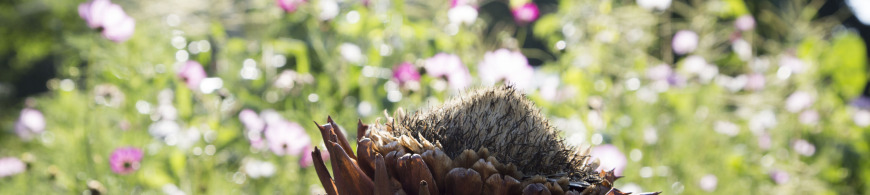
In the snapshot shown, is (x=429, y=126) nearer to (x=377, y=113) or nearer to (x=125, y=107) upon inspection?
(x=377, y=113)

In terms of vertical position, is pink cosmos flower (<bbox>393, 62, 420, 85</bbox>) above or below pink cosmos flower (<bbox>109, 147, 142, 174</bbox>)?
above

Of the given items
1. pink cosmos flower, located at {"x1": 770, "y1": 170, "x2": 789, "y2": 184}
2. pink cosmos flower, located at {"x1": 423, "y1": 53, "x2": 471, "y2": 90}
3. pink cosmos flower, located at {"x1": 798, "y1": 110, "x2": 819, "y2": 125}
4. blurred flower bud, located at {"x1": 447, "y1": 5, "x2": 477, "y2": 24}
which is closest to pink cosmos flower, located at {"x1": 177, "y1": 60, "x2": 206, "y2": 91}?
pink cosmos flower, located at {"x1": 423, "y1": 53, "x2": 471, "y2": 90}

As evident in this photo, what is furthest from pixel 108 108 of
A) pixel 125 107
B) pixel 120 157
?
pixel 120 157

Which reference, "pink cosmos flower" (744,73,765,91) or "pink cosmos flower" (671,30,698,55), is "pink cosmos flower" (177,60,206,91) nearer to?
"pink cosmos flower" (671,30,698,55)

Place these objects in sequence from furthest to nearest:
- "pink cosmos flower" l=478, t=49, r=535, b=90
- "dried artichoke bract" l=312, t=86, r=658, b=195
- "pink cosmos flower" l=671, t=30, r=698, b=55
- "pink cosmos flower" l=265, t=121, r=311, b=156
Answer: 1. "pink cosmos flower" l=671, t=30, r=698, b=55
2. "pink cosmos flower" l=478, t=49, r=535, b=90
3. "pink cosmos flower" l=265, t=121, r=311, b=156
4. "dried artichoke bract" l=312, t=86, r=658, b=195

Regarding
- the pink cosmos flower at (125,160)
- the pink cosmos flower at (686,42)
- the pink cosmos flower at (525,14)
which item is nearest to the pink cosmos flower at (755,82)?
the pink cosmos flower at (686,42)

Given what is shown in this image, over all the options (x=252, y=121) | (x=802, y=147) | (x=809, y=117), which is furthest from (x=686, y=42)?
(x=252, y=121)

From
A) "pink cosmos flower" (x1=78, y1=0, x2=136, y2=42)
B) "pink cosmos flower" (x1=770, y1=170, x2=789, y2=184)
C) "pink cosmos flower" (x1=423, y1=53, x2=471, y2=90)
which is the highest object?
"pink cosmos flower" (x1=78, y1=0, x2=136, y2=42)

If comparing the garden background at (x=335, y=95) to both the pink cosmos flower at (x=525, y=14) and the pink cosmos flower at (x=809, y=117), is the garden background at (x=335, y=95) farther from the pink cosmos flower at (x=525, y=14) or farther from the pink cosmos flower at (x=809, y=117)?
the pink cosmos flower at (x=809, y=117)
